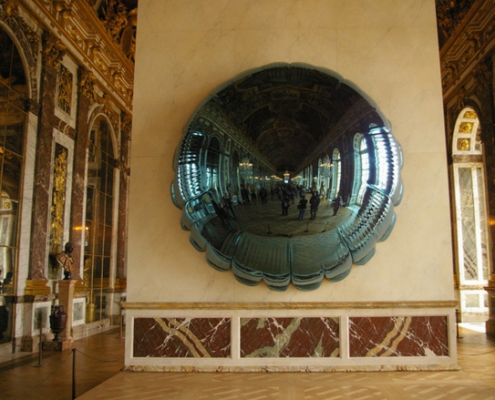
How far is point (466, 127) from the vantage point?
56.6 feet

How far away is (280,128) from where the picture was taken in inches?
265

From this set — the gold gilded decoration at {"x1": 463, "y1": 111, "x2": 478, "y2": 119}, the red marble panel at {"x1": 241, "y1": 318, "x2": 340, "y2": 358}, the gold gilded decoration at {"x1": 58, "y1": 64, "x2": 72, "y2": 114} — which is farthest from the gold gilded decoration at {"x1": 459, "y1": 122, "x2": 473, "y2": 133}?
the red marble panel at {"x1": 241, "y1": 318, "x2": 340, "y2": 358}

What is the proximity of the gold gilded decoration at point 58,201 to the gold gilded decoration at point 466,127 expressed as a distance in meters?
13.0

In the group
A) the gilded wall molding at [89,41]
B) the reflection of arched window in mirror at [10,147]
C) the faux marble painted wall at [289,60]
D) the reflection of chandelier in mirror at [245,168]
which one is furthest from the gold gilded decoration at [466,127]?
the reflection of arched window in mirror at [10,147]

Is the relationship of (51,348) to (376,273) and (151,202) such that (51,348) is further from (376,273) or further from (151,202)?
(376,273)

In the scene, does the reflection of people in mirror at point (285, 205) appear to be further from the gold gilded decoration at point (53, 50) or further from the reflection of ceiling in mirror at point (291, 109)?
the gold gilded decoration at point (53, 50)

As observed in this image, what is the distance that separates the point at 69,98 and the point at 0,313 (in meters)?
6.24

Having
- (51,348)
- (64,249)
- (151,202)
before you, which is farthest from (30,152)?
(151,202)

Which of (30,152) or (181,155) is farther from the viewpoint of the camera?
(30,152)

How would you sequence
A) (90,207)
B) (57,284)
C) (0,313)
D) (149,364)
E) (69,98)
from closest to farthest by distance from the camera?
(149,364)
(0,313)
(57,284)
(69,98)
(90,207)

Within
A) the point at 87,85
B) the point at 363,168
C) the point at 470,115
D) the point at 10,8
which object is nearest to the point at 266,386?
the point at 363,168

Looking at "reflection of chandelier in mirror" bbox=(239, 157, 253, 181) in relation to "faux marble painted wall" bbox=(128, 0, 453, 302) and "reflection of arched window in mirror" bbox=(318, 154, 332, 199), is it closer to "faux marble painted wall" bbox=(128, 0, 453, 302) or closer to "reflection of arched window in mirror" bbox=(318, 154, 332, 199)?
"reflection of arched window in mirror" bbox=(318, 154, 332, 199)

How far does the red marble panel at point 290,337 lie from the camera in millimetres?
6305

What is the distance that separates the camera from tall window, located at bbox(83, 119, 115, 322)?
15.4 meters
